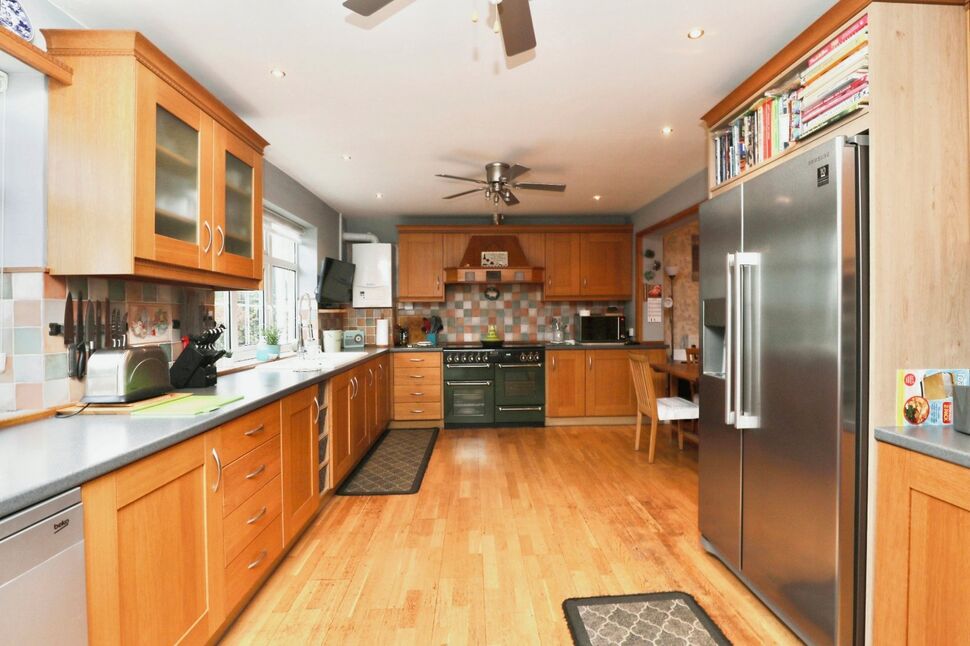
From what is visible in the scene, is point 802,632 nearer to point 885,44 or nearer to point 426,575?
point 426,575

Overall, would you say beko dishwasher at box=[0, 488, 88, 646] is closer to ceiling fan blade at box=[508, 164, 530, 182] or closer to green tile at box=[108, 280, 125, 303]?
green tile at box=[108, 280, 125, 303]

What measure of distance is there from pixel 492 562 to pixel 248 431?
1.33 meters

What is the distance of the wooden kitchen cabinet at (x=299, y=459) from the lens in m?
2.25

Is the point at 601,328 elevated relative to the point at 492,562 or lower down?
elevated

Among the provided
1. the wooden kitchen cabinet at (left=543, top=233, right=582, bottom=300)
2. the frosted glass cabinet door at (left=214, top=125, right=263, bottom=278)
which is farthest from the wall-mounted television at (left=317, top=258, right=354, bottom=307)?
the wooden kitchen cabinet at (left=543, top=233, right=582, bottom=300)

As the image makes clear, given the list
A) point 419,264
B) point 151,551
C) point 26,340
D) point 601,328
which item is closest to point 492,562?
point 151,551

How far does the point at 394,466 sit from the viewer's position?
3756mm

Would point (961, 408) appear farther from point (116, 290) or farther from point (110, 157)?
point (116, 290)

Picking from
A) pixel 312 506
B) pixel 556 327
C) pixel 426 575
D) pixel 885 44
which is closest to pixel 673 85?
pixel 885 44

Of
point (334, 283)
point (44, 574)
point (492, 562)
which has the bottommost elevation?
point (492, 562)

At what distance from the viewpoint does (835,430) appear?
1503mm

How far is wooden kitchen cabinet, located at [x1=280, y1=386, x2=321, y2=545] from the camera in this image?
88.6 inches

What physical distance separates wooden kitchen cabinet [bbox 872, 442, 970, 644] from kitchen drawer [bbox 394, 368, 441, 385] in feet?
13.1

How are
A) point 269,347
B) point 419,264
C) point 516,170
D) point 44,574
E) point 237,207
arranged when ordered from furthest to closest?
point 419,264 < point 269,347 < point 516,170 < point 237,207 < point 44,574
